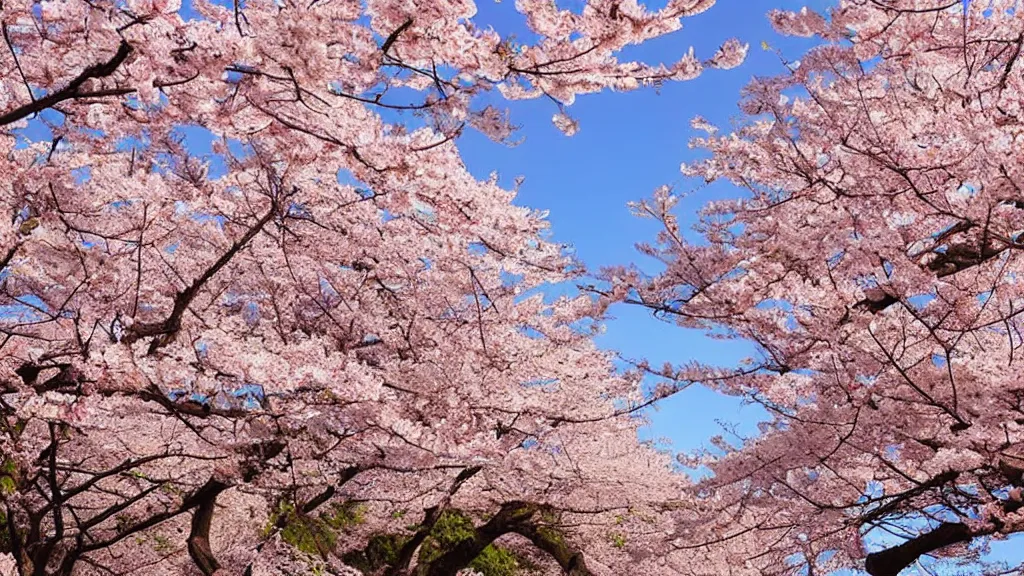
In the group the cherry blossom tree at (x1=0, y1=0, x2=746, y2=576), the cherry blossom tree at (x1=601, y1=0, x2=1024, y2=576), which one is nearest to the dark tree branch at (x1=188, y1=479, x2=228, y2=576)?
the cherry blossom tree at (x1=0, y1=0, x2=746, y2=576)

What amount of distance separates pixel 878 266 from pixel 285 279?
5.26 m

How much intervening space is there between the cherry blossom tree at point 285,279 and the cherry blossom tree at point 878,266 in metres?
1.35

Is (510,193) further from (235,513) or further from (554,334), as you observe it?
(235,513)

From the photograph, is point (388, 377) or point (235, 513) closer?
point (388, 377)

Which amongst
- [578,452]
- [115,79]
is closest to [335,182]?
[115,79]

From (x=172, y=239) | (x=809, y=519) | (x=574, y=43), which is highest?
(x=172, y=239)

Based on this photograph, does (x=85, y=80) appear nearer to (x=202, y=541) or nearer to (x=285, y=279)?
(x=285, y=279)

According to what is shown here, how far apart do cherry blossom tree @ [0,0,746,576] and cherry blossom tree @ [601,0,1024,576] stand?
4.44 ft

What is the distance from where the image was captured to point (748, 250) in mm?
6676

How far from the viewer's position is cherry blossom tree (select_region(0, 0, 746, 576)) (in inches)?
149

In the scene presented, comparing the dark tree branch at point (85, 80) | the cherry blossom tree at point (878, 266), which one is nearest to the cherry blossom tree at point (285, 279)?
the dark tree branch at point (85, 80)

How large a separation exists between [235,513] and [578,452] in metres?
4.88

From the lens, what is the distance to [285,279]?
323 inches

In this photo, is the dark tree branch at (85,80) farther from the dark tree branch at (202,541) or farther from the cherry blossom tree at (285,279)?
the dark tree branch at (202,541)
